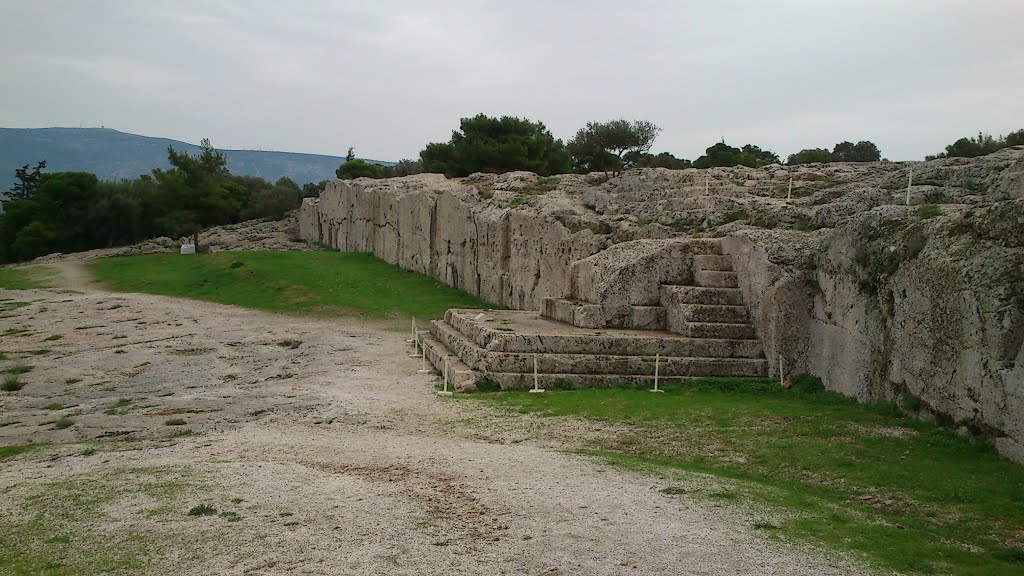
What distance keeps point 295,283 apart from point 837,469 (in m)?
21.1

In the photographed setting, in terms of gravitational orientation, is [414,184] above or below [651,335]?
above

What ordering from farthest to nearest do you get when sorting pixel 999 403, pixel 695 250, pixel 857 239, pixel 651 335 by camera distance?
1. pixel 695 250
2. pixel 651 335
3. pixel 857 239
4. pixel 999 403

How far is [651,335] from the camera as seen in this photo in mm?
12336

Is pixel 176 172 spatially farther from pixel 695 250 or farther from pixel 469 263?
pixel 695 250

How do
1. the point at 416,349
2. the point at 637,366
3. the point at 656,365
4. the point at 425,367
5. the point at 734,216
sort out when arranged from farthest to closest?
the point at 416,349 < the point at 734,216 < the point at 425,367 < the point at 637,366 < the point at 656,365

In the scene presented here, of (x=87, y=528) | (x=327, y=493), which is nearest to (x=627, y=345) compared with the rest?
(x=327, y=493)

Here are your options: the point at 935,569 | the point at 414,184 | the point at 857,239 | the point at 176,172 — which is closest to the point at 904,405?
the point at 857,239

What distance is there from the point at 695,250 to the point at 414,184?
19.6m

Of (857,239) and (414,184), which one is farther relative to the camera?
(414,184)

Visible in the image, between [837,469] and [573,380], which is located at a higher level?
[837,469]

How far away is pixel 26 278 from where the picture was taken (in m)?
29.6

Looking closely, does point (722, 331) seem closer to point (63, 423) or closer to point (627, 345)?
point (627, 345)

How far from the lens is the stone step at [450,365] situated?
11.7 m

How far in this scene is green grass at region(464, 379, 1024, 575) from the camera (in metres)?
5.30
